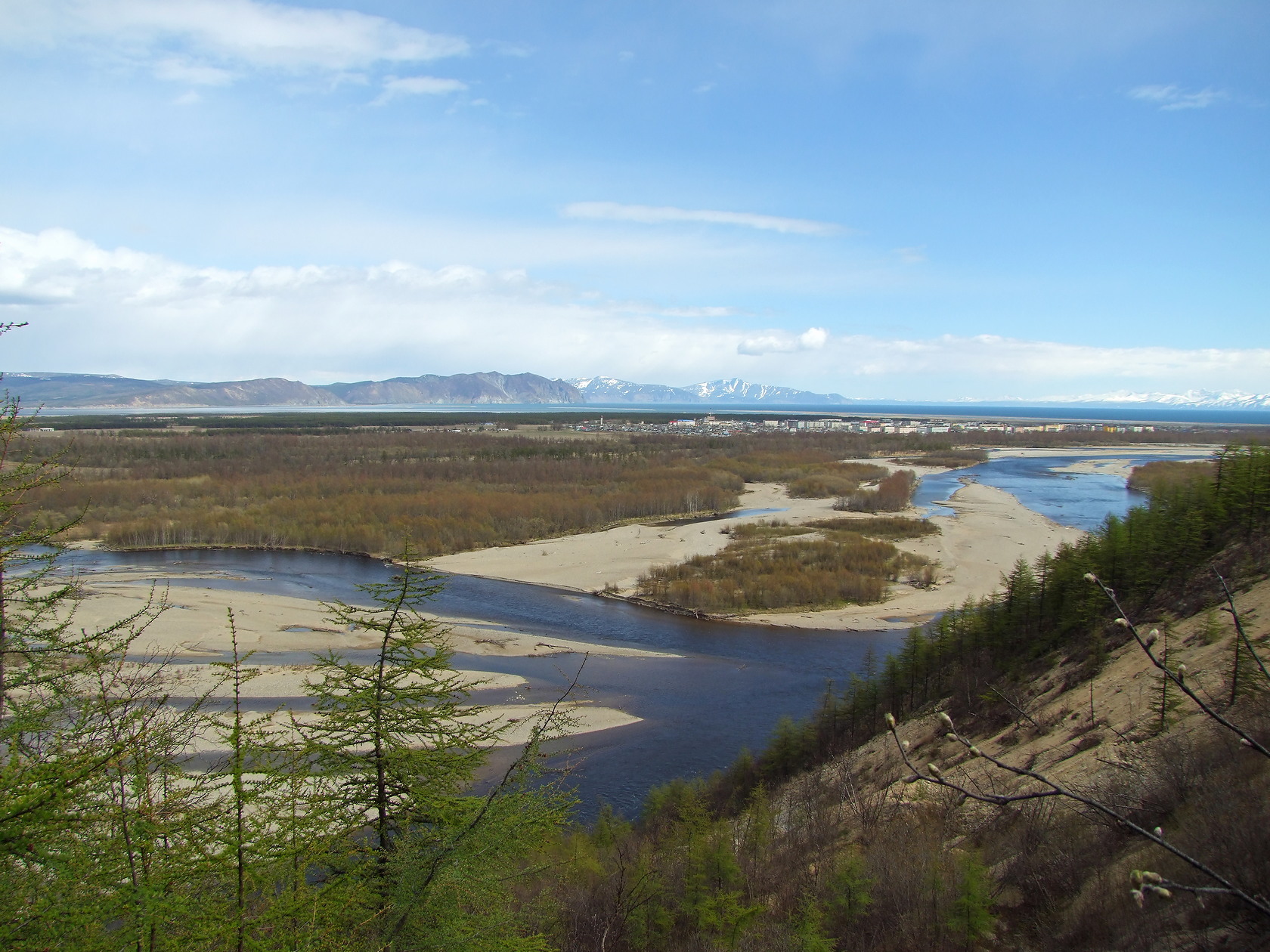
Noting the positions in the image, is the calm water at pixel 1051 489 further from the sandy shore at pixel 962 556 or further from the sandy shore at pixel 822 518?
the sandy shore at pixel 822 518

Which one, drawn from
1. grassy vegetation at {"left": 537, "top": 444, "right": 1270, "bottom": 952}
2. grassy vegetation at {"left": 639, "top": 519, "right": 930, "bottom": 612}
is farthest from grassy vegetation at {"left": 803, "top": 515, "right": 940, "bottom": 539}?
grassy vegetation at {"left": 537, "top": 444, "right": 1270, "bottom": 952}

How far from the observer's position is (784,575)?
44.6 m

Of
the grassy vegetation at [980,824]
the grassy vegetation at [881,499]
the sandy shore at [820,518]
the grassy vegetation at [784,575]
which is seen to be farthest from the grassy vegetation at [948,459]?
the grassy vegetation at [980,824]

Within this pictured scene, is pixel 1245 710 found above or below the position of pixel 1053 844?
above

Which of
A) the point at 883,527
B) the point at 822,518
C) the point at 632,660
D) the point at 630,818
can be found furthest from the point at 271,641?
the point at 822,518

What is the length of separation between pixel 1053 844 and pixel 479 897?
8223 millimetres

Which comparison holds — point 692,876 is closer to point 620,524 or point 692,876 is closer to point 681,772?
point 681,772

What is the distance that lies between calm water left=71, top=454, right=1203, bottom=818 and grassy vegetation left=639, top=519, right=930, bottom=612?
8.56ft

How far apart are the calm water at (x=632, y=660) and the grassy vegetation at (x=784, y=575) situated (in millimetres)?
2609

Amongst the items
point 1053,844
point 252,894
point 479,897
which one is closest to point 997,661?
point 1053,844

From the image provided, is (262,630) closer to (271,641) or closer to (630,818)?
(271,641)

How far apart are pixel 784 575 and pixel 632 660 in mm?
14337

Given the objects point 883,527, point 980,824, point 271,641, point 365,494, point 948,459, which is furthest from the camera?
point 948,459

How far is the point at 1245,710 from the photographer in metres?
9.83
